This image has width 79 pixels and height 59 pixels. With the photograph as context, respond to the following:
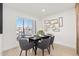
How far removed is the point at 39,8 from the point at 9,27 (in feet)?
2.37

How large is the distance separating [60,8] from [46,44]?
0.81 metres

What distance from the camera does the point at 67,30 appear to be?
1966 millimetres

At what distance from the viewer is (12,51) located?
6.32 feet

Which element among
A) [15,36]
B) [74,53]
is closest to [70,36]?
[74,53]

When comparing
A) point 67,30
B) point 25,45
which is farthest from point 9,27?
point 67,30

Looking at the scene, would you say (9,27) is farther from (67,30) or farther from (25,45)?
(67,30)

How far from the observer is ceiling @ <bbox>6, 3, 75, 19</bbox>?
6.20 feet

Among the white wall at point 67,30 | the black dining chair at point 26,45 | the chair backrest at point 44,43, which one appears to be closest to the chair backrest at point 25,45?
the black dining chair at point 26,45

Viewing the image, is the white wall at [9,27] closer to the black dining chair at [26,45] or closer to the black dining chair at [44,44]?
the black dining chair at [26,45]

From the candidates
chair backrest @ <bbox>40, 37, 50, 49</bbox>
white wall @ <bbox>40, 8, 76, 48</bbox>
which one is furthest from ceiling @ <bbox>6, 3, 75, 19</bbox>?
chair backrest @ <bbox>40, 37, 50, 49</bbox>

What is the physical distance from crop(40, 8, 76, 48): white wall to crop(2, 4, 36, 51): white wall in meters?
0.70

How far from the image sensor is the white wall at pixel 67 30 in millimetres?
1924

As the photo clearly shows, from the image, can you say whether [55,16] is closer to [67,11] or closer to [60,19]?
[60,19]

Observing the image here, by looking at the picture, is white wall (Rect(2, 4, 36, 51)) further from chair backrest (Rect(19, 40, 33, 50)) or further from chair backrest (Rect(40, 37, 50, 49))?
chair backrest (Rect(40, 37, 50, 49))
